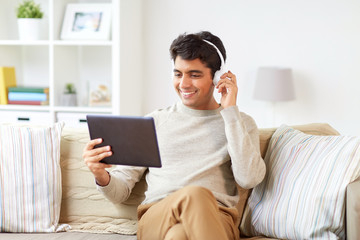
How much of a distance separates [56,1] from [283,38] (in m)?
1.66

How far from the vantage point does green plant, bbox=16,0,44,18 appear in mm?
3963

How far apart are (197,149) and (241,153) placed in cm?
19

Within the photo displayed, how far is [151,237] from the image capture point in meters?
1.87

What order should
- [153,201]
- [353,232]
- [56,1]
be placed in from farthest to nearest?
[56,1] → [153,201] → [353,232]

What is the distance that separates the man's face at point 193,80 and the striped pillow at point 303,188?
0.35 metres

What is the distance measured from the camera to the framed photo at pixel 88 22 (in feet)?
12.8

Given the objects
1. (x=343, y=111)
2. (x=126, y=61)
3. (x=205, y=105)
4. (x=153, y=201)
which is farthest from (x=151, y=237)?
(x=343, y=111)

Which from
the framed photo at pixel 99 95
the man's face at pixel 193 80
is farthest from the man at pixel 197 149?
the framed photo at pixel 99 95

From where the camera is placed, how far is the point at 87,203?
2.19 m

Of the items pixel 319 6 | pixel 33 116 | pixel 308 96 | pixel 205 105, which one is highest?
pixel 319 6

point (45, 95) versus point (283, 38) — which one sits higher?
point (283, 38)

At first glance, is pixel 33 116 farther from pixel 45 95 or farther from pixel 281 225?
pixel 281 225

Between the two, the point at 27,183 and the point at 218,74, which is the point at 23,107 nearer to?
the point at 27,183

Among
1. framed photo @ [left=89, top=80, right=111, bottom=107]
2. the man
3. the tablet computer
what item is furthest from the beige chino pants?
framed photo @ [left=89, top=80, right=111, bottom=107]
